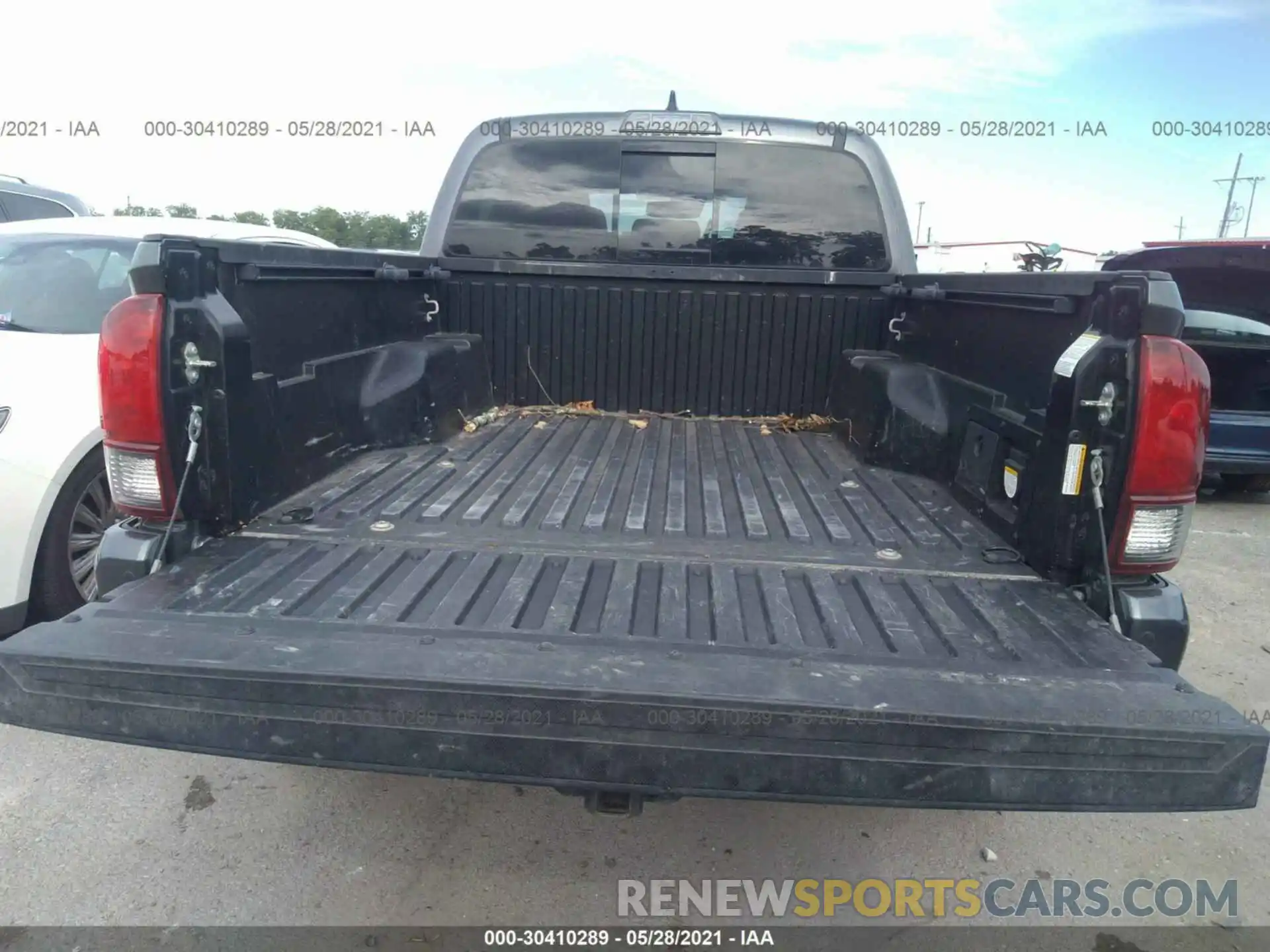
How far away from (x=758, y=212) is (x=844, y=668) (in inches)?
112

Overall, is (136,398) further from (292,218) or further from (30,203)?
(292,218)

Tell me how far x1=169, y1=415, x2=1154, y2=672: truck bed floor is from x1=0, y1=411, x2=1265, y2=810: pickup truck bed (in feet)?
0.04

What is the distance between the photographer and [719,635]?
6.42 feet

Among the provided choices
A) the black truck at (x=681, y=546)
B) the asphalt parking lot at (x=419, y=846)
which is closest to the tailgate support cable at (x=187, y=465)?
the black truck at (x=681, y=546)

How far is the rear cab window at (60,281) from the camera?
169 inches

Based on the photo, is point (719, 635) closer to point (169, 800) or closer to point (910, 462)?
point (910, 462)

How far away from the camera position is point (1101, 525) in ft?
6.86

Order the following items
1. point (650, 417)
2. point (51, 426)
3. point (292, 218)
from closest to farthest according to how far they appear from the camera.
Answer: point (51, 426)
point (650, 417)
point (292, 218)

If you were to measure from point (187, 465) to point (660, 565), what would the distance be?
4.26 feet

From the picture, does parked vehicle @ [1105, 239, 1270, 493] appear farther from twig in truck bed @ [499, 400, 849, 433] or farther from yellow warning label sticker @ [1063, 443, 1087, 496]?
yellow warning label sticker @ [1063, 443, 1087, 496]

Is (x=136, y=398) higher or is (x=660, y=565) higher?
(x=136, y=398)

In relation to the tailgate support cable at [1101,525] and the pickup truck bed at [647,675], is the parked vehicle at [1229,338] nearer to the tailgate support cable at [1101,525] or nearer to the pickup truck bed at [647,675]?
the tailgate support cable at [1101,525]

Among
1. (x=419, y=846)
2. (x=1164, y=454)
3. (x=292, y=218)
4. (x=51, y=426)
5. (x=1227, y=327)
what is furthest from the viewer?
(x=292, y=218)

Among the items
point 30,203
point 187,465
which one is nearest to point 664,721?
point 187,465
